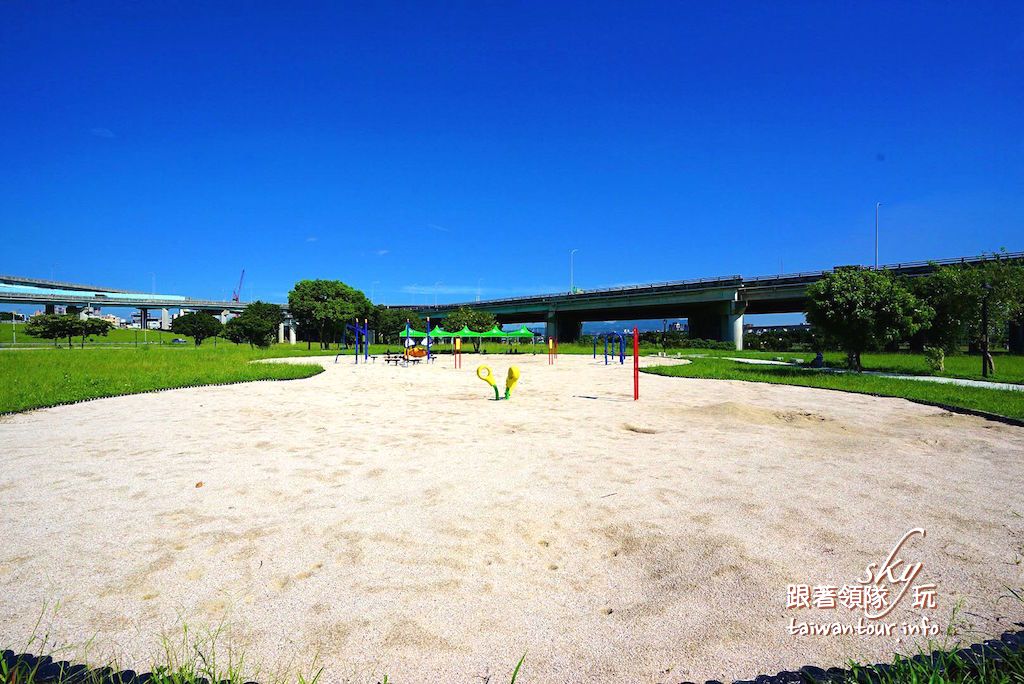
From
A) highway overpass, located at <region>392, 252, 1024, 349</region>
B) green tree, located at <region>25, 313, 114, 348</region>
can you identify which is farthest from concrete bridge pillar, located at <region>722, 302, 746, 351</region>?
green tree, located at <region>25, 313, 114, 348</region>

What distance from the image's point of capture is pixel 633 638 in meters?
2.86

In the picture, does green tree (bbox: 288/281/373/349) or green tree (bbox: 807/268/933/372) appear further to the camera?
green tree (bbox: 288/281/373/349)

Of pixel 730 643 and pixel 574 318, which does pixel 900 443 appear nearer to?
pixel 730 643

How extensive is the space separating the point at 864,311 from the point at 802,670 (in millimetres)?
19827

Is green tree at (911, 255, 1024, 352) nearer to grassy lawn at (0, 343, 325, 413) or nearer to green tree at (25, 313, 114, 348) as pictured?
grassy lawn at (0, 343, 325, 413)

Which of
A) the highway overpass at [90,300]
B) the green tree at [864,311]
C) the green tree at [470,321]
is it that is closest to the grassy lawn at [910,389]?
the green tree at [864,311]

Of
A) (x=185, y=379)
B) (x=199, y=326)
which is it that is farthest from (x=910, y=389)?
(x=199, y=326)

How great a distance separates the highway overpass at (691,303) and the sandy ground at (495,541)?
3989 centimetres

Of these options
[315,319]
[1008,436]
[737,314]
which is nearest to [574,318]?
[737,314]

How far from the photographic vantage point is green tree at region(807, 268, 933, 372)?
18.0 metres

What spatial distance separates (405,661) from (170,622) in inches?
62.2

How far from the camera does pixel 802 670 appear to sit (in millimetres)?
2400

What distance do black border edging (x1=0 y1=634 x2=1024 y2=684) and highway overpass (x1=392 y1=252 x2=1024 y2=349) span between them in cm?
4318

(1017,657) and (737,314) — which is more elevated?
(737,314)
